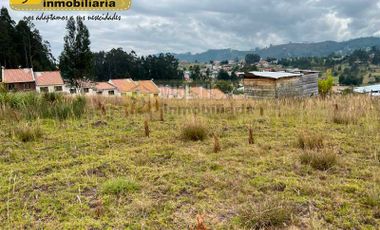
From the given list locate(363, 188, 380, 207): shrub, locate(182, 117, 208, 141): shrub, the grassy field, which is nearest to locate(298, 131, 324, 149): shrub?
the grassy field

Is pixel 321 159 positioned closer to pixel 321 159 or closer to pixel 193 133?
pixel 321 159

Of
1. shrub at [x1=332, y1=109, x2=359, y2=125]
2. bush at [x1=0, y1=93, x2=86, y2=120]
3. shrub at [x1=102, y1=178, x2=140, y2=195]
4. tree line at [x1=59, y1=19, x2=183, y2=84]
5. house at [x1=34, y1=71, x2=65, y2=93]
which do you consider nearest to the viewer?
shrub at [x1=102, y1=178, x2=140, y2=195]

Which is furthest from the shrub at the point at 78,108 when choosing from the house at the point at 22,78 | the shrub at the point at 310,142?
the house at the point at 22,78

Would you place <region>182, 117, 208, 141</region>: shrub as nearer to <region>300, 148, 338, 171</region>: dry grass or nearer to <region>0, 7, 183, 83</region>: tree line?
<region>300, 148, 338, 171</region>: dry grass

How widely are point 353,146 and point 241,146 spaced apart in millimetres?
1408

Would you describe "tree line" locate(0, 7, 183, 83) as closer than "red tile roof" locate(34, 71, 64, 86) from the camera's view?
Yes

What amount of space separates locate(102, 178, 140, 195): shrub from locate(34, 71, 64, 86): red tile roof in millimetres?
35796

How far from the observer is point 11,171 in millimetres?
3006

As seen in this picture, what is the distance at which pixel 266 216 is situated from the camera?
81.1 inches

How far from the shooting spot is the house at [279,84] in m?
15.0

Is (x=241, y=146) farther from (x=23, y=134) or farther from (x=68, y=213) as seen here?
(x=23, y=134)

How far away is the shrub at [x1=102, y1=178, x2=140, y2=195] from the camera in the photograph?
8.40 feet

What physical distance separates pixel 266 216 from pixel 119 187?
127 centimetres

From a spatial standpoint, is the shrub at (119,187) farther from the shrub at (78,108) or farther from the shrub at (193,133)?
the shrub at (78,108)
